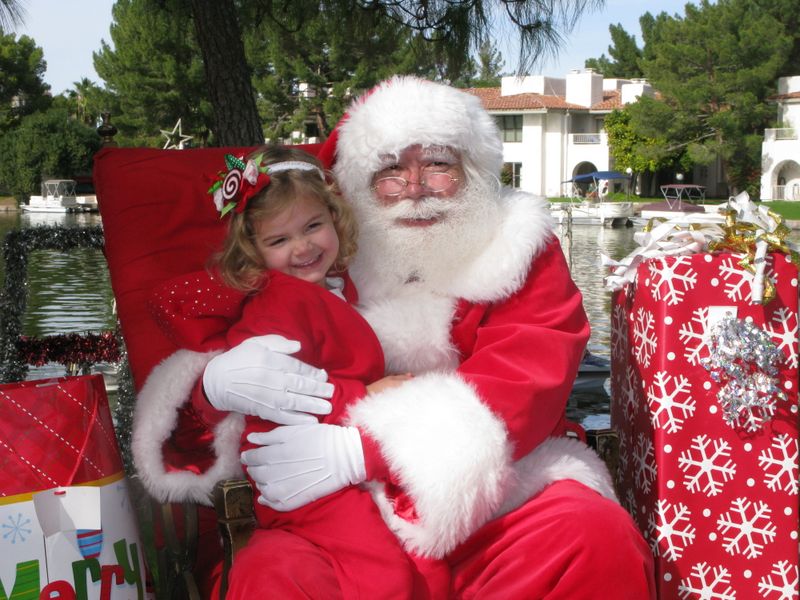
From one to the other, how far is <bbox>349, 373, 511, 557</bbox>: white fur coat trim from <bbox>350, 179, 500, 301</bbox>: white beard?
39 cm

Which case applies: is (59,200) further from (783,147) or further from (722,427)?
(722,427)

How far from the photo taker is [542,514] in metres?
1.85

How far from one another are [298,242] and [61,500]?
0.76m

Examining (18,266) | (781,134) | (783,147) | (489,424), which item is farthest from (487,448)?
(781,134)

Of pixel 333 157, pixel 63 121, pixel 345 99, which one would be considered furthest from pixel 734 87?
pixel 333 157

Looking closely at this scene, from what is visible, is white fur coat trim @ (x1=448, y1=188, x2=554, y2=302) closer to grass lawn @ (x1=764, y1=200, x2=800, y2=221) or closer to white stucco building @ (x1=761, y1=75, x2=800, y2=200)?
grass lawn @ (x1=764, y1=200, x2=800, y2=221)

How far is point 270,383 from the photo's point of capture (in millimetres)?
1899

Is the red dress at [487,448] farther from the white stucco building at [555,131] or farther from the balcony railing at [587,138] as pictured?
the balcony railing at [587,138]

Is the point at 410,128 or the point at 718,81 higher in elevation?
the point at 718,81

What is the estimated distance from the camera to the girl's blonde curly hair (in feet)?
7.00

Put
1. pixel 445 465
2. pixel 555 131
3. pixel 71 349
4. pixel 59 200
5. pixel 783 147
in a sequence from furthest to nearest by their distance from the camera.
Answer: pixel 555 131 → pixel 59 200 → pixel 783 147 → pixel 71 349 → pixel 445 465

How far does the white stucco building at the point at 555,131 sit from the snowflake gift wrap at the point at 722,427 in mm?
37799

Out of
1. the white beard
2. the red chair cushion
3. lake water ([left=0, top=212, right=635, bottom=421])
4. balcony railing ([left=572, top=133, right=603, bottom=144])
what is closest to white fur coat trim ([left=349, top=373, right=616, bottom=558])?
the white beard

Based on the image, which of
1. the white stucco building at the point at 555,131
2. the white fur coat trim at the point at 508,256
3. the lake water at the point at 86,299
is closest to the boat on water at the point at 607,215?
the lake water at the point at 86,299
